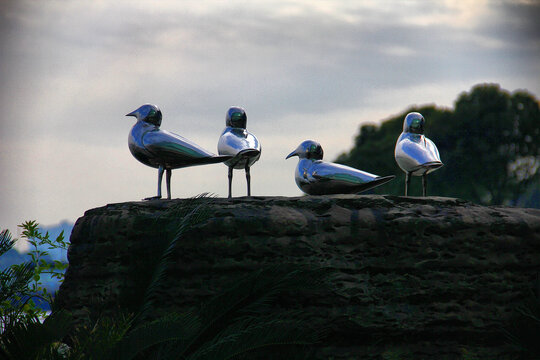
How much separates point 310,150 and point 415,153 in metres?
0.94

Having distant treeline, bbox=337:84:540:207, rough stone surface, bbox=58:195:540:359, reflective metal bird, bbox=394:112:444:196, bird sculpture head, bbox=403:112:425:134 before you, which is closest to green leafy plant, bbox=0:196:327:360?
rough stone surface, bbox=58:195:540:359

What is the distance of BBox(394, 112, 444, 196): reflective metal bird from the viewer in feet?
20.0

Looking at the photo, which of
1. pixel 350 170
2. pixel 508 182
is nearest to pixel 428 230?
pixel 350 170

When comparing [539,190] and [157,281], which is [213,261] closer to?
[157,281]

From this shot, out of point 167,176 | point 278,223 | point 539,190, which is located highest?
point 167,176

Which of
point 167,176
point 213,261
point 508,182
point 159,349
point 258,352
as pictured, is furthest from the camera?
point 508,182

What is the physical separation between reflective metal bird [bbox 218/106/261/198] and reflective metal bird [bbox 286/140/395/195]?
Answer: 0.43 meters

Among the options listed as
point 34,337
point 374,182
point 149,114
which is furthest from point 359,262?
point 34,337

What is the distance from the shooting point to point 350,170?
6012 millimetres

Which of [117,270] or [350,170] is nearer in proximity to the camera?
[117,270]

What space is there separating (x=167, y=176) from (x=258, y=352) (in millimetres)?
1769

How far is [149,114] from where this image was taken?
5840mm

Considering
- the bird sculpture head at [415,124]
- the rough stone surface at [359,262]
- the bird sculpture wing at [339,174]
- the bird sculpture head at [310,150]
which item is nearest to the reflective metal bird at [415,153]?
the bird sculpture head at [415,124]

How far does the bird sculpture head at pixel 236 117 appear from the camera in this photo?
20.0ft
